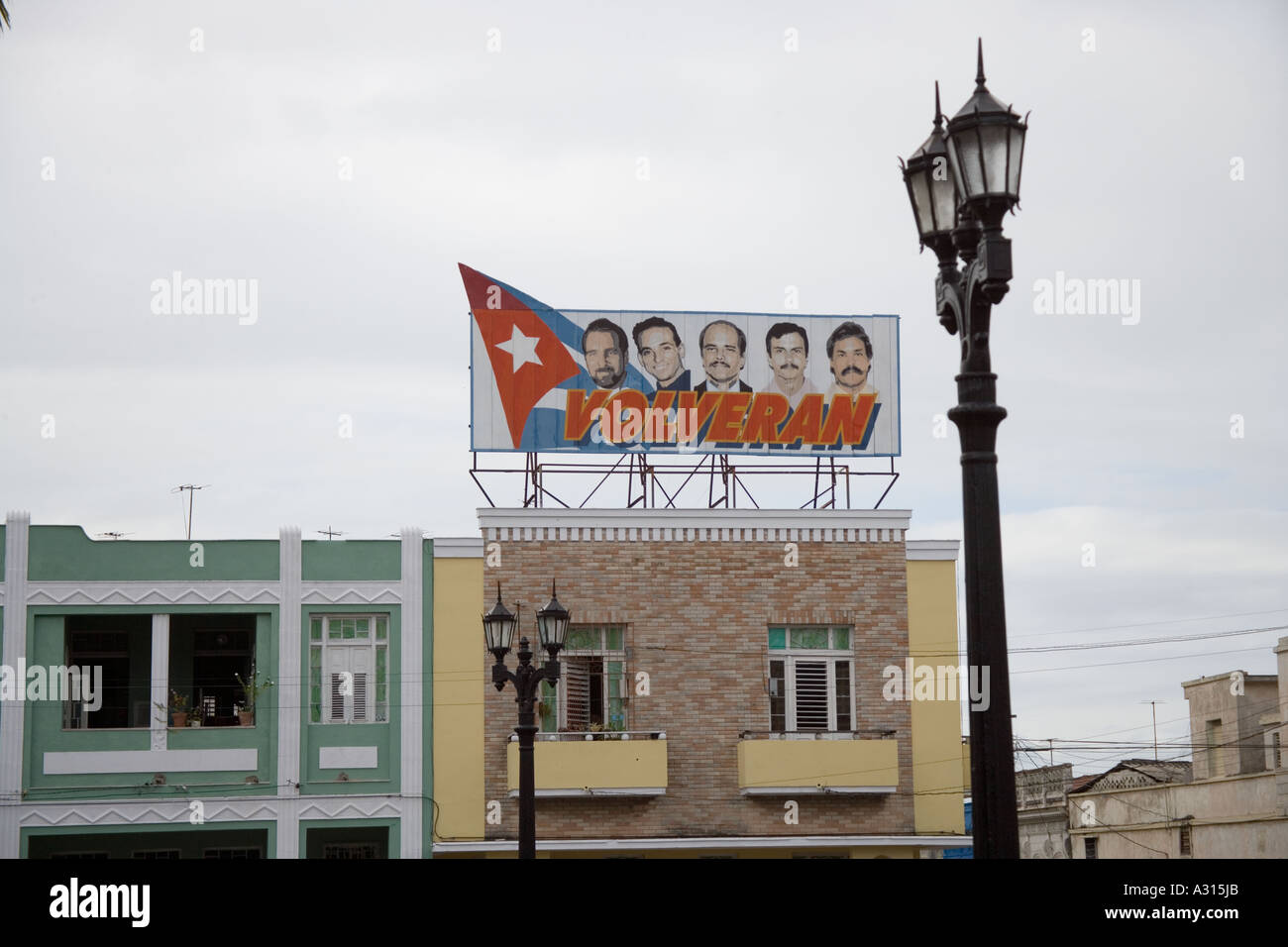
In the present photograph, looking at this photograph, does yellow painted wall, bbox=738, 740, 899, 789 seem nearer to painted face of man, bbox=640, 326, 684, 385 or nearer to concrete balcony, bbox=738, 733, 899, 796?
concrete balcony, bbox=738, 733, 899, 796

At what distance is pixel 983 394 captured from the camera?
29.3ft

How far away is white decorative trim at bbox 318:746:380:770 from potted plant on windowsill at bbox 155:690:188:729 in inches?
95.3

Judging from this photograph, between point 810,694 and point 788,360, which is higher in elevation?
point 788,360

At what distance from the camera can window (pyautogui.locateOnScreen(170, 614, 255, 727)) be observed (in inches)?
1088

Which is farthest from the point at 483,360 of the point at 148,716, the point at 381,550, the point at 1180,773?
the point at 1180,773

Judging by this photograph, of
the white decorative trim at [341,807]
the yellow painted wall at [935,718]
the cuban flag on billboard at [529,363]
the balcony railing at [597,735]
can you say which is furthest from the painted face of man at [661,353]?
the white decorative trim at [341,807]

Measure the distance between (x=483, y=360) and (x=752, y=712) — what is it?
25.8ft

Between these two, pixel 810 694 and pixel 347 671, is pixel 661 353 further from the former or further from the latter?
pixel 347 671

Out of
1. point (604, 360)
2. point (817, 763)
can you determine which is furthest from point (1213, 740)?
point (604, 360)

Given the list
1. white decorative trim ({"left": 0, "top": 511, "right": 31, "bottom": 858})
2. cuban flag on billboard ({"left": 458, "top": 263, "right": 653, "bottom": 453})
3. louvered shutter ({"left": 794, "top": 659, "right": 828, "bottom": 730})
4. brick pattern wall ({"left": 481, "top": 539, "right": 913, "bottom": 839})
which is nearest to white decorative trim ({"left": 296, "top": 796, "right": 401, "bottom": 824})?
brick pattern wall ({"left": 481, "top": 539, "right": 913, "bottom": 839})

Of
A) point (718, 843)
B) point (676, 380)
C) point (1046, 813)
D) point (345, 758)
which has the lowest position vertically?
point (1046, 813)

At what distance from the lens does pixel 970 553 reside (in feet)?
28.6

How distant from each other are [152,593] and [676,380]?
9883 mm
